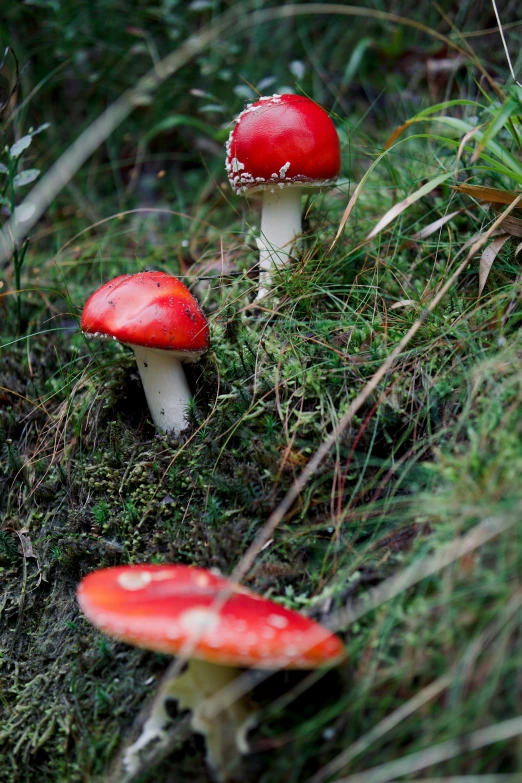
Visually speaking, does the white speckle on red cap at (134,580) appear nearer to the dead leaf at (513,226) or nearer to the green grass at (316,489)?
the green grass at (316,489)

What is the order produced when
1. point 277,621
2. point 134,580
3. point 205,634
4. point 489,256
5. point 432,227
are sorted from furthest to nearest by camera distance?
point 432,227, point 489,256, point 134,580, point 277,621, point 205,634

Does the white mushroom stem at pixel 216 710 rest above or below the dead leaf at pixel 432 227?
below

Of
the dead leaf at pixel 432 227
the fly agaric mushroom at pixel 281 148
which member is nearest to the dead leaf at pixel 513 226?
the dead leaf at pixel 432 227

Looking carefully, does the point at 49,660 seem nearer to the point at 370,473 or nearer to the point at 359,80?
the point at 370,473

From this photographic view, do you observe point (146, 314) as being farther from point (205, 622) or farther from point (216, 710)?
point (216, 710)

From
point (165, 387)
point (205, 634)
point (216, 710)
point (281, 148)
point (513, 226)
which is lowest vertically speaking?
point (216, 710)

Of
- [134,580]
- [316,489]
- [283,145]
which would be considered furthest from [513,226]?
[134,580]
